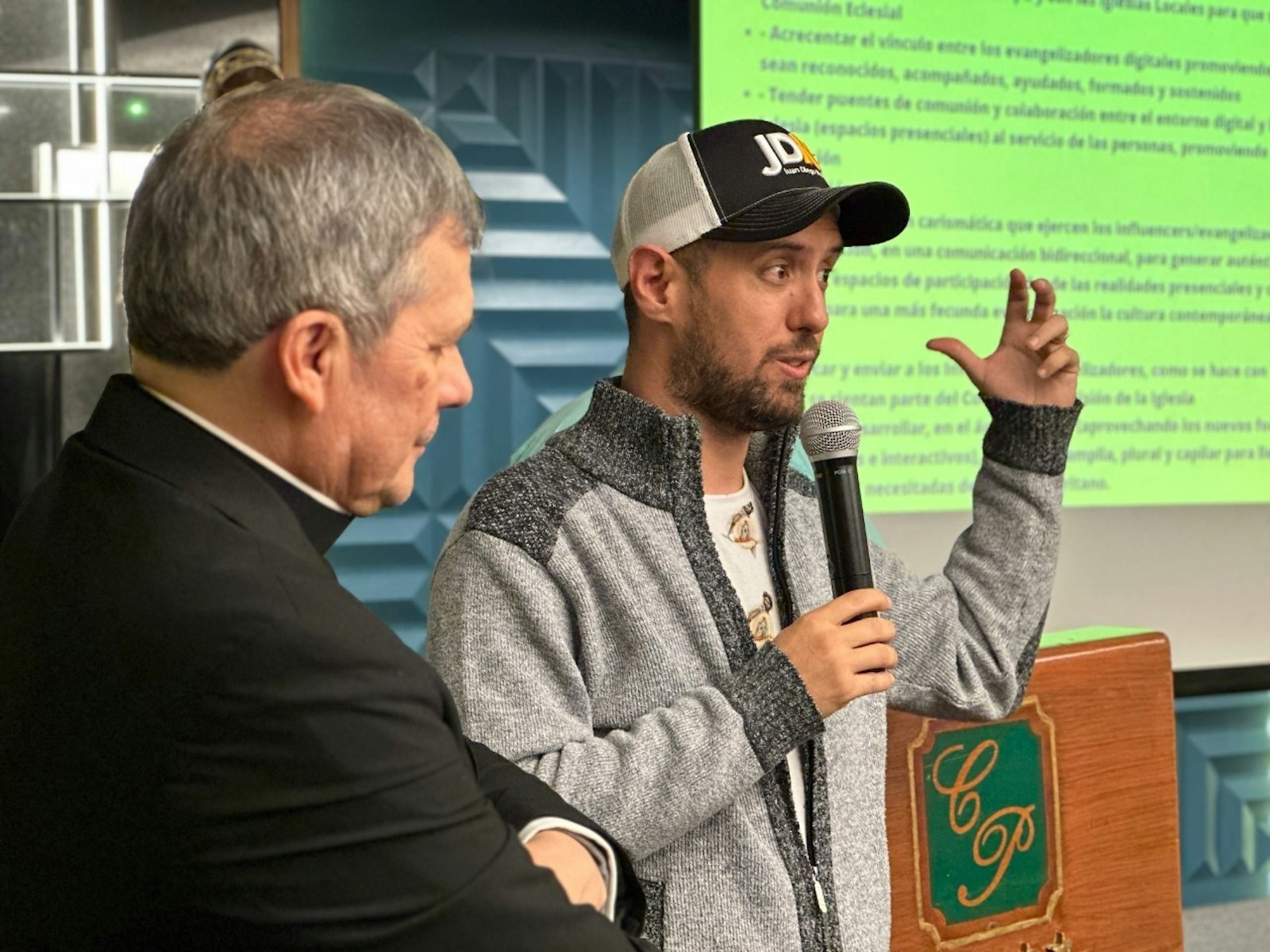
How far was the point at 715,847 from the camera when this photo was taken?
1.43 meters

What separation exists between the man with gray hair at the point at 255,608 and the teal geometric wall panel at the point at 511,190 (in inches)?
93.2

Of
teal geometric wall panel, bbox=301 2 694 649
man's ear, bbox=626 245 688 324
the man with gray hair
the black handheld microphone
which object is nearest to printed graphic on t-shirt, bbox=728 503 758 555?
the black handheld microphone

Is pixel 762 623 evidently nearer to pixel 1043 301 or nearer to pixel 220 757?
pixel 1043 301

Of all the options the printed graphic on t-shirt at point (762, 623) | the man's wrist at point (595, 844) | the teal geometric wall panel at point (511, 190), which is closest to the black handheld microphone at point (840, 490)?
the printed graphic on t-shirt at point (762, 623)

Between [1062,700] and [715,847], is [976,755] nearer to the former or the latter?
[1062,700]

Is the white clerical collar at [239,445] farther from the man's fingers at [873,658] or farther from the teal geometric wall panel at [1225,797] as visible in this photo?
the teal geometric wall panel at [1225,797]

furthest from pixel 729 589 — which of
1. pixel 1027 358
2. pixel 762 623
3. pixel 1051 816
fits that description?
pixel 1051 816

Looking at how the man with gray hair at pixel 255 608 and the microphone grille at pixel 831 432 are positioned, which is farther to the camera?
the microphone grille at pixel 831 432

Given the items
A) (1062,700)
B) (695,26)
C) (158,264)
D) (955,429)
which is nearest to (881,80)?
(695,26)

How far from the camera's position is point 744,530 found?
1.58m

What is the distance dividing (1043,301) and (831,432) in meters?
0.44

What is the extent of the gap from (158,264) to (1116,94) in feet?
8.79

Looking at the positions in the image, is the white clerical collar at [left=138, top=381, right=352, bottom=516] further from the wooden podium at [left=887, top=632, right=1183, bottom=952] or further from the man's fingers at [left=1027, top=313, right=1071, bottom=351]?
the wooden podium at [left=887, top=632, right=1183, bottom=952]

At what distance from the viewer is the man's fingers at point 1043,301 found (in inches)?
68.6
